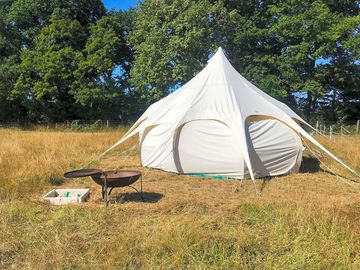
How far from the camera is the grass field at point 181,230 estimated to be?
396 centimetres

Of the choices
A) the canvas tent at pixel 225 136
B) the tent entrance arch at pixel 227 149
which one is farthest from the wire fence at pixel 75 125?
the tent entrance arch at pixel 227 149

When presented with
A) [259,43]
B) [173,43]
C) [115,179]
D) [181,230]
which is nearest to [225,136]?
[115,179]


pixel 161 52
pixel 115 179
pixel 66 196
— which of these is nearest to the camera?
pixel 115 179

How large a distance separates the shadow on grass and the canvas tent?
2.20 meters

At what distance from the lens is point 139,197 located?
696 centimetres

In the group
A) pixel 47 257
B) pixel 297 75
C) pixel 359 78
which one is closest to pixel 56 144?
pixel 47 257

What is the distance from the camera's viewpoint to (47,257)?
4035 mm

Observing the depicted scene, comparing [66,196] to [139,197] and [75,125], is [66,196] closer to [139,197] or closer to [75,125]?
[139,197]

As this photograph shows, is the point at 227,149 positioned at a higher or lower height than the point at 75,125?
lower

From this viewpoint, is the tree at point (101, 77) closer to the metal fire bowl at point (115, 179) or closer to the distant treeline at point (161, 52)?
the distant treeline at point (161, 52)

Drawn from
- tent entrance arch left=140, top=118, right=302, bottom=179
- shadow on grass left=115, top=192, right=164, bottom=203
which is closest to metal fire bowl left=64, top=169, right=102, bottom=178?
shadow on grass left=115, top=192, right=164, bottom=203

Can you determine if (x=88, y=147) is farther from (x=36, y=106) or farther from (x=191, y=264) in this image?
(x=36, y=106)

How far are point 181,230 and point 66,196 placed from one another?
9.79 ft

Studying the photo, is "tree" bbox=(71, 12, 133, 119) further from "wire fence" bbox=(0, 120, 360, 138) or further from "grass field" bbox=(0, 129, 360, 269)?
"grass field" bbox=(0, 129, 360, 269)
